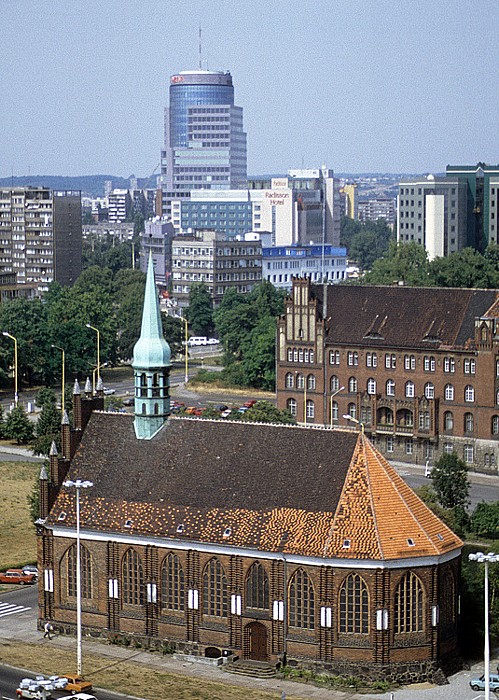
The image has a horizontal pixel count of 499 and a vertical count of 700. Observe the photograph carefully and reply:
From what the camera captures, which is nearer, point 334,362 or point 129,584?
point 129,584

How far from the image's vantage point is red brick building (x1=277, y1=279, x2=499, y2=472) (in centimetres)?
13512

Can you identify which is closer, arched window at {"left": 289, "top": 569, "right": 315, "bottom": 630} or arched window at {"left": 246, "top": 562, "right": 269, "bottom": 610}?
arched window at {"left": 289, "top": 569, "right": 315, "bottom": 630}

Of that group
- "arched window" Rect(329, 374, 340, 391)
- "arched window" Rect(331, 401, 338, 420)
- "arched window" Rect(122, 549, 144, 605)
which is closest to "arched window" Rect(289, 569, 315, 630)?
"arched window" Rect(122, 549, 144, 605)

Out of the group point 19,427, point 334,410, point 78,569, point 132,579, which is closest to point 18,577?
point 132,579

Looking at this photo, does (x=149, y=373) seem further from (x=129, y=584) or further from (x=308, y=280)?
(x=308, y=280)

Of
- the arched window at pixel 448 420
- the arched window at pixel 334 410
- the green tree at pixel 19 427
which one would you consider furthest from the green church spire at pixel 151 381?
the green tree at pixel 19 427

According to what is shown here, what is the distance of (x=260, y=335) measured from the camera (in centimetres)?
17450

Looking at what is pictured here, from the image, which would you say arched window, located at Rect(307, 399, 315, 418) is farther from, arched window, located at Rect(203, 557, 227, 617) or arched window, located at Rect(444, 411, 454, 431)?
arched window, located at Rect(203, 557, 227, 617)

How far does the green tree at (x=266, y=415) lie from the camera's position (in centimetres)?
13438

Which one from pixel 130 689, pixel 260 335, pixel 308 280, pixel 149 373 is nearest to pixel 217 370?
pixel 260 335

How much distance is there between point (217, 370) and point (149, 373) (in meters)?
106

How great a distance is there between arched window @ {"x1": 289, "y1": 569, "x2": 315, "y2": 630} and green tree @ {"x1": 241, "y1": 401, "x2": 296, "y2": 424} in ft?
179

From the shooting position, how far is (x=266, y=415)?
135500 mm

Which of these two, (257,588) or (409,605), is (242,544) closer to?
(257,588)
